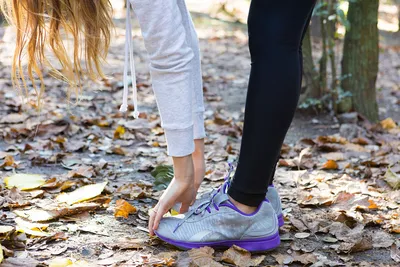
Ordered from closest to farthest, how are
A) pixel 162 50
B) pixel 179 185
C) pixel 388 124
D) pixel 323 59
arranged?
pixel 162 50, pixel 179 185, pixel 388 124, pixel 323 59

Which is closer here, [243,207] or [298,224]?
[243,207]

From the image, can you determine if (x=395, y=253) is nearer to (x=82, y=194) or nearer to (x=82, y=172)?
(x=82, y=194)

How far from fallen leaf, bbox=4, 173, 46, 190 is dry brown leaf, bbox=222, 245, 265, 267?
93 centimetres

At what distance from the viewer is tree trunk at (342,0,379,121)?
3.60 metres

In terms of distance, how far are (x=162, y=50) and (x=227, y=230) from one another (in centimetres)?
60

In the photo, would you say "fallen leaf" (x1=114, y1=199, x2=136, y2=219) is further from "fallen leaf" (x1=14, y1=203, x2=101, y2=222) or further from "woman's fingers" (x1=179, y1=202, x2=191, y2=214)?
"woman's fingers" (x1=179, y1=202, x2=191, y2=214)

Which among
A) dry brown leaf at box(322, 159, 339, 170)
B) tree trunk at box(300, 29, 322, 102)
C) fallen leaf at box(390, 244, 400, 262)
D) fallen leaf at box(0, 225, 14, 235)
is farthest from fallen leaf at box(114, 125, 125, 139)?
fallen leaf at box(390, 244, 400, 262)

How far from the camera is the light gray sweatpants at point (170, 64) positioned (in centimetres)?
156

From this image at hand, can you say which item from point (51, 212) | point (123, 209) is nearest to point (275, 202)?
point (123, 209)

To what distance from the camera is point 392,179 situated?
249cm

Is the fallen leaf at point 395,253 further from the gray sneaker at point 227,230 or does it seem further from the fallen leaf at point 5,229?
the fallen leaf at point 5,229

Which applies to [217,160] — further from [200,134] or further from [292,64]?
[292,64]

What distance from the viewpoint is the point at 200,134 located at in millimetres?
1976

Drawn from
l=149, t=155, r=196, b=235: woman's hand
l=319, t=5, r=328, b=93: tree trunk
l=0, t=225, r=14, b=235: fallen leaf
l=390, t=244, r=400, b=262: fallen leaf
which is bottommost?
l=390, t=244, r=400, b=262: fallen leaf
